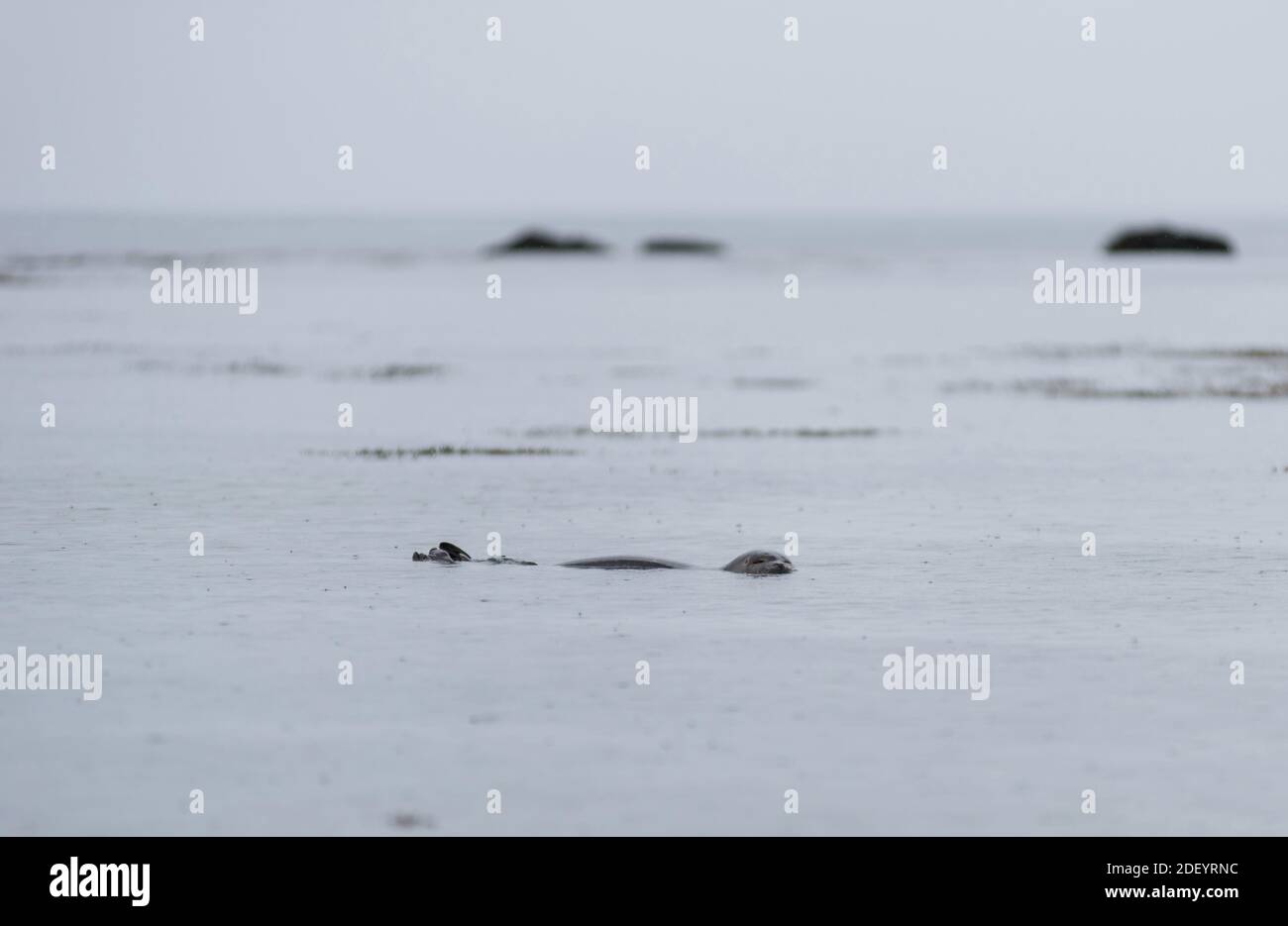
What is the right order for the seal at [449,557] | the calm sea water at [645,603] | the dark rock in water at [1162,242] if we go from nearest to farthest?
the calm sea water at [645,603], the seal at [449,557], the dark rock in water at [1162,242]

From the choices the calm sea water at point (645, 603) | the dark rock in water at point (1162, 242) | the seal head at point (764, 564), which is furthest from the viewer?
the dark rock in water at point (1162, 242)

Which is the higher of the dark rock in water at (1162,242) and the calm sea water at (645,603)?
the dark rock in water at (1162,242)

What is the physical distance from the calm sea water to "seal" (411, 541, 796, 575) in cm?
36

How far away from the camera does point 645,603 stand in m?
20.0

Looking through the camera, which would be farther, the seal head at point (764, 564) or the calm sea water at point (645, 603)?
the seal head at point (764, 564)

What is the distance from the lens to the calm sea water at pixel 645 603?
13414 millimetres

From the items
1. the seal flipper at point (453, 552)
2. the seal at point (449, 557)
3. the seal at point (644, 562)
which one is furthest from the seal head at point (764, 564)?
the seal flipper at point (453, 552)

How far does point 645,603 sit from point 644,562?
1911 millimetres

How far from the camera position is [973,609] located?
Answer: 1970 cm

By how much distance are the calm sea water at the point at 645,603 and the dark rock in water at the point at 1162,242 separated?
127536 millimetres

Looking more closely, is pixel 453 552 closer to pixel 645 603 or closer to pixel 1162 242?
pixel 645 603

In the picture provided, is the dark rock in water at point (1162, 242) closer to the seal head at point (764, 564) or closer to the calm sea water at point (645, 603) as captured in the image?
the calm sea water at point (645, 603)
